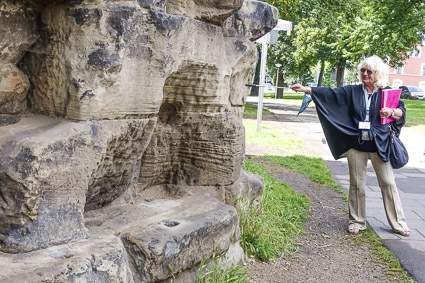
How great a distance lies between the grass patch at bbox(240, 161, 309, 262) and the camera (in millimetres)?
4500

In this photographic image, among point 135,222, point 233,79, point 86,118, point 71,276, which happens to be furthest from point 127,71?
point 233,79

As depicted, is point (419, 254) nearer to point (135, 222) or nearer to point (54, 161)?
point (135, 222)

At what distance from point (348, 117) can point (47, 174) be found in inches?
142

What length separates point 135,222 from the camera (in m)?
3.23

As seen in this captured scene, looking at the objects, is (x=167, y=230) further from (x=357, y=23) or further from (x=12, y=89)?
(x=357, y=23)

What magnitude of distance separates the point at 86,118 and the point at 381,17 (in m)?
18.1

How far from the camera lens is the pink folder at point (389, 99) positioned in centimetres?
516

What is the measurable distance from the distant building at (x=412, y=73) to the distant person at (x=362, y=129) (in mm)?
50765

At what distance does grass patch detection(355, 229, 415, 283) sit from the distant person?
130 millimetres

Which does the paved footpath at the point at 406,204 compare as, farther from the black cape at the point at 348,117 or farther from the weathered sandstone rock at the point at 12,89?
the weathered sandstone rock at the point at 12,89

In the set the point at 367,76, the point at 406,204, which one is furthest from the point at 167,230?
the point at 406,204

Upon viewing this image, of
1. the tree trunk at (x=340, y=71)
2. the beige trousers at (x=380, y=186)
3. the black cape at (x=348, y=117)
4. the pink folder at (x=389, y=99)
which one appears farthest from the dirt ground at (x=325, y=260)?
the tree trunk at (x=340, y=71)

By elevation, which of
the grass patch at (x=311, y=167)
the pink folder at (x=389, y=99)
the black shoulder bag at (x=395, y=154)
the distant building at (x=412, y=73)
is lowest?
the grass patch at (x=311, y=167)

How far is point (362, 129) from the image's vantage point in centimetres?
523
